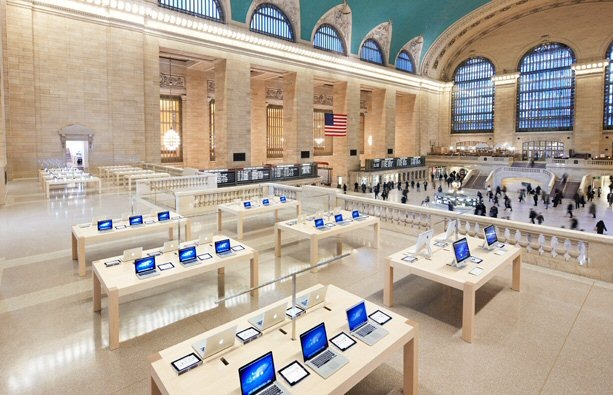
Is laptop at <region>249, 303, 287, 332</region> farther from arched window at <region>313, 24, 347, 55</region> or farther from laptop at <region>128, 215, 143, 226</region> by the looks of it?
arched window at <region>313, 24, 347, 55</region>

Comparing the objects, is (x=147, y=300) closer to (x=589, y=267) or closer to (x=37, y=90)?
(x=589, y=267)

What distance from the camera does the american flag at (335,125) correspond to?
2323cm

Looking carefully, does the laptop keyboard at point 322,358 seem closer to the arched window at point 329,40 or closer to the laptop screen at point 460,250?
Answer: the laptop screen at point 460,250

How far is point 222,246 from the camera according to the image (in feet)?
16.3

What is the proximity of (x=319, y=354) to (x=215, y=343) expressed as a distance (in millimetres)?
749

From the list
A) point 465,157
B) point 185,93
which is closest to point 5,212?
point 185,93

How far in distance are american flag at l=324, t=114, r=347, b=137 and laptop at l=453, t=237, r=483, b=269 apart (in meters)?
19.0

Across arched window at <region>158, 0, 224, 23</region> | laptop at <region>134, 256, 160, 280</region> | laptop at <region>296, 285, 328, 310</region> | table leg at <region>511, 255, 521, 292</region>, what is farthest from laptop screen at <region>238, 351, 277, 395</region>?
arched window at <region>158, 0, 224, 23</region>

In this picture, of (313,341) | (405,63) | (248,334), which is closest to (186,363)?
(248,334)

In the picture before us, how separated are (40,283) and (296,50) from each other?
2091 cm

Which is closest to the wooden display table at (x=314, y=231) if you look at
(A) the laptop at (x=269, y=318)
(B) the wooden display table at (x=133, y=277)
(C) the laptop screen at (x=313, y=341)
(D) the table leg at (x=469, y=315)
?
(B) the wooden display table at (x=133, y=277)

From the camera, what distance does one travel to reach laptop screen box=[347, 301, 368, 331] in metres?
2.95

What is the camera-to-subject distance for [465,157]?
32.2 meters

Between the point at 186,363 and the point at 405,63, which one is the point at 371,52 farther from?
the point at 186,363
